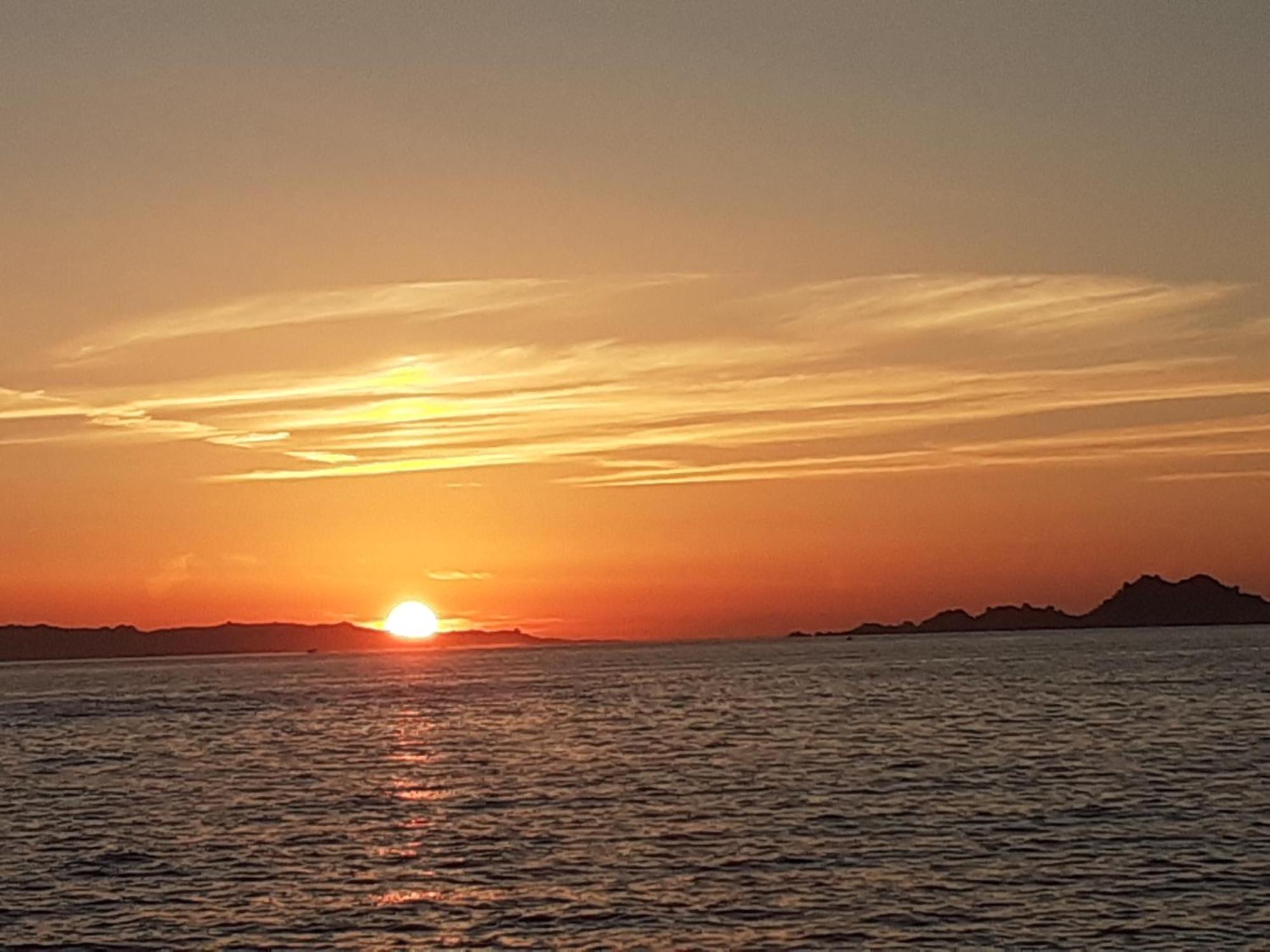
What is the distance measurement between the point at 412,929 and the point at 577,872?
843 cm

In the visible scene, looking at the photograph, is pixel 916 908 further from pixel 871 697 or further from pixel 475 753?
pixel 871 697

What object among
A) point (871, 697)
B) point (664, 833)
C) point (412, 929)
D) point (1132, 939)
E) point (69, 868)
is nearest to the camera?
point (1132, 939)

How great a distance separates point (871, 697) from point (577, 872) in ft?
340

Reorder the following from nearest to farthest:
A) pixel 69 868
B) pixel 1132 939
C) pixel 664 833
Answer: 1. pixel 1132 939
2. pixel 69 868
3. pixel 664 833

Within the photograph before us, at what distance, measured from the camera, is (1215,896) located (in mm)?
42594

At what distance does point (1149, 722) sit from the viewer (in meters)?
102

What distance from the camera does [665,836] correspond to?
2213 inches

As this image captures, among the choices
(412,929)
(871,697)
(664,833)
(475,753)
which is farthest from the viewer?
(871,697)

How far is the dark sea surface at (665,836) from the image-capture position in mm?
41312

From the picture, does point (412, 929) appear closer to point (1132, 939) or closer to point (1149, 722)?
point (1132, 939)

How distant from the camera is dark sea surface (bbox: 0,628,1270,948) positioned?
4131 centimetres

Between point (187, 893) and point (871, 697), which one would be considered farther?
point (871, 697)

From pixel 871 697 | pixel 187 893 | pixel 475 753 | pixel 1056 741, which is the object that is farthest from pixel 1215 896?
pixel 871 697

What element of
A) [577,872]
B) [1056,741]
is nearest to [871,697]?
[1056,741]
